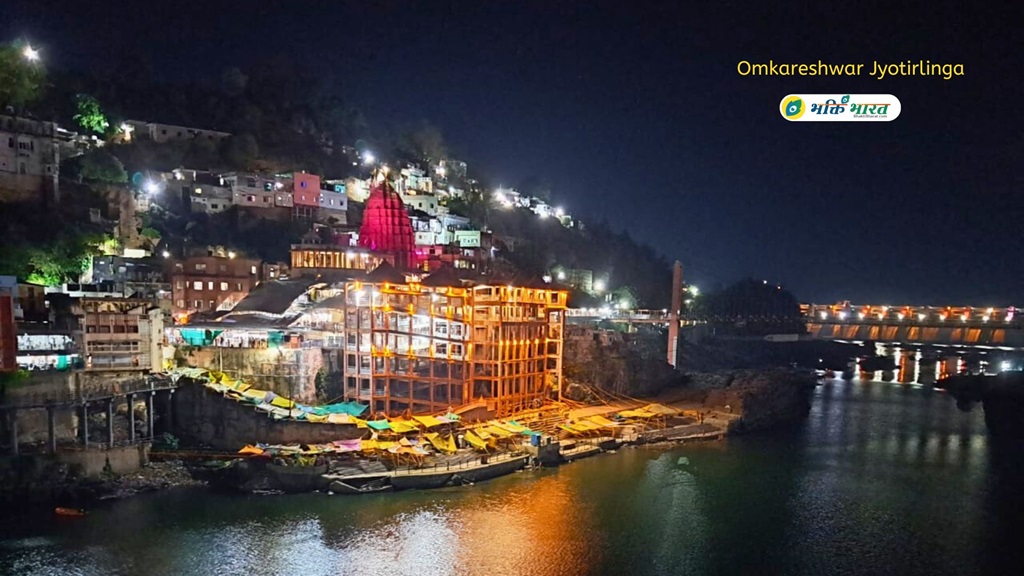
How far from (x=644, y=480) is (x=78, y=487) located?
87.1 ft

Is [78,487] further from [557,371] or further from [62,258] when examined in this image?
[557,371]

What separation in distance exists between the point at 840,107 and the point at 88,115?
62.4 m

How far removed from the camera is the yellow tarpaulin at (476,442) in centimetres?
3428

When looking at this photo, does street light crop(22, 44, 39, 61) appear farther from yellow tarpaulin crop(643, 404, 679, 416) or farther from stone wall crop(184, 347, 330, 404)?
yellow tarpaulin crop(643, 404, 679, 416)

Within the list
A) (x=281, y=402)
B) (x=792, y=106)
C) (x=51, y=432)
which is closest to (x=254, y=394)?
(x=281, y=402)

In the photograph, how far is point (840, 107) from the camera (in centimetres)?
4159

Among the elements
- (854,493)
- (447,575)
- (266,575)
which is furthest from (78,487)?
(854,493)

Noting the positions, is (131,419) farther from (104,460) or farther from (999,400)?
(999,400)

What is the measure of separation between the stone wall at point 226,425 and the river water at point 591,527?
468cm

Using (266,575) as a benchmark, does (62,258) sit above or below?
above

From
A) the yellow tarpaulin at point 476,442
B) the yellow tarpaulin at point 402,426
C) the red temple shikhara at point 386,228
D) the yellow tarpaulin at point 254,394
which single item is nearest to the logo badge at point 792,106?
the yellow tarpaulin at point 476,442

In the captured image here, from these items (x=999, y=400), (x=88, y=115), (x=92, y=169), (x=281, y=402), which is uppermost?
(x=88, y=115)

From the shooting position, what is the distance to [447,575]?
23453 mm

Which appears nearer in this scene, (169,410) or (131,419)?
(131,419)
